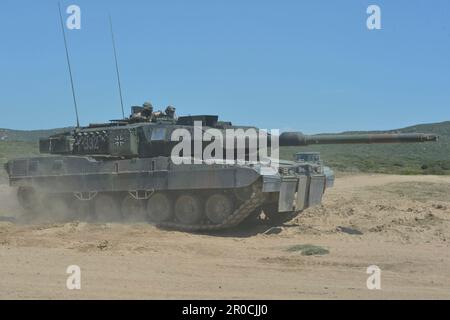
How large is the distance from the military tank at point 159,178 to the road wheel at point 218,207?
0.8 inches

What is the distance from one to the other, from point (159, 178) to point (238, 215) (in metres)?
2.19

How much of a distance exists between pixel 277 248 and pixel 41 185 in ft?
26.5

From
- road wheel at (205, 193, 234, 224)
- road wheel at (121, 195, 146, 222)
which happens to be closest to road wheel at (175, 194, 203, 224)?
road wheel at (205, 193, 234, 224)

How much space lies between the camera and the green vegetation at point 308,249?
11.0 m

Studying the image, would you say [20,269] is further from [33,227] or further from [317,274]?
[33,227]

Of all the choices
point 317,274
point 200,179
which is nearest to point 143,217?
point 200,179

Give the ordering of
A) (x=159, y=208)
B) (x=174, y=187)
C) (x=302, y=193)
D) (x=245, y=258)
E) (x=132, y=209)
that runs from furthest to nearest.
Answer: (x=132, y=209), (x=159, y=208), (x=302, y=193), (x=174, y=187), (x=245, y=258)

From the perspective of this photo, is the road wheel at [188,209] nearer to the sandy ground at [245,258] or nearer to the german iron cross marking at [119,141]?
the sandy ground at [245,258]

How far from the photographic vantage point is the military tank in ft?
45.8

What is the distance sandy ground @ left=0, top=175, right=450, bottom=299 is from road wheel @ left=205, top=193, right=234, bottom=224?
0.41 meters

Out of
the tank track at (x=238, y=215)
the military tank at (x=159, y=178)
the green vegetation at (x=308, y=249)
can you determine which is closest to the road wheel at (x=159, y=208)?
the military tank at (x=159, y=178)

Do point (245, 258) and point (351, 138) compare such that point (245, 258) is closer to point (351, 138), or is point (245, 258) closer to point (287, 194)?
point (287, 194)

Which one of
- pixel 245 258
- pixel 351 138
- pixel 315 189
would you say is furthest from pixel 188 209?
pixel 245 258

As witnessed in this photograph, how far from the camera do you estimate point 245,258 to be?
10680 mm
